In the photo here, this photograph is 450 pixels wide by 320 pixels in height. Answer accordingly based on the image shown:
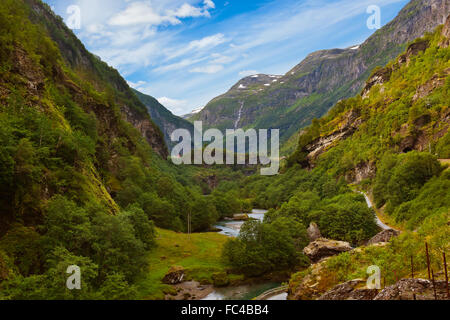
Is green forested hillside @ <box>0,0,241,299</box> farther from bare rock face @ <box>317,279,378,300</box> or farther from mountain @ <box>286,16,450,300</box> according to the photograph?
mountain @ <box>286,16,450,300</box>

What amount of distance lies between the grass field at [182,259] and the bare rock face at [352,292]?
2957 centimetres

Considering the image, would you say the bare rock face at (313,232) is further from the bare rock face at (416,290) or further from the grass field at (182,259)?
the bare rock face at (416,290)

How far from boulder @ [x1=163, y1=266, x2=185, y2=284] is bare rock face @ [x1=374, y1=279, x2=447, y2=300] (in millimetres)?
44436

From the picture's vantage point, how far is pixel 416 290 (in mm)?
17578

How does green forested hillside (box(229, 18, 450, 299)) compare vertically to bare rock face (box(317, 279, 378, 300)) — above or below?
above

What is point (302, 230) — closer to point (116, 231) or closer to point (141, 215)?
point (141, 215)

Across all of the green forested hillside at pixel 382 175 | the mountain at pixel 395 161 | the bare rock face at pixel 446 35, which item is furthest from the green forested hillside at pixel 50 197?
the bare rock face at pixel 446 35

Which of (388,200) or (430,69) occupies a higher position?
(430,69)

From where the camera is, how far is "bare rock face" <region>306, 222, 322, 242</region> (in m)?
74.7

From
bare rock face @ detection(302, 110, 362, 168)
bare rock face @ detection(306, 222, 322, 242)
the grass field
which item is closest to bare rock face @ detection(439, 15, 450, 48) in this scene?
bare rock face @ detection(302, 110, 362, 168)
